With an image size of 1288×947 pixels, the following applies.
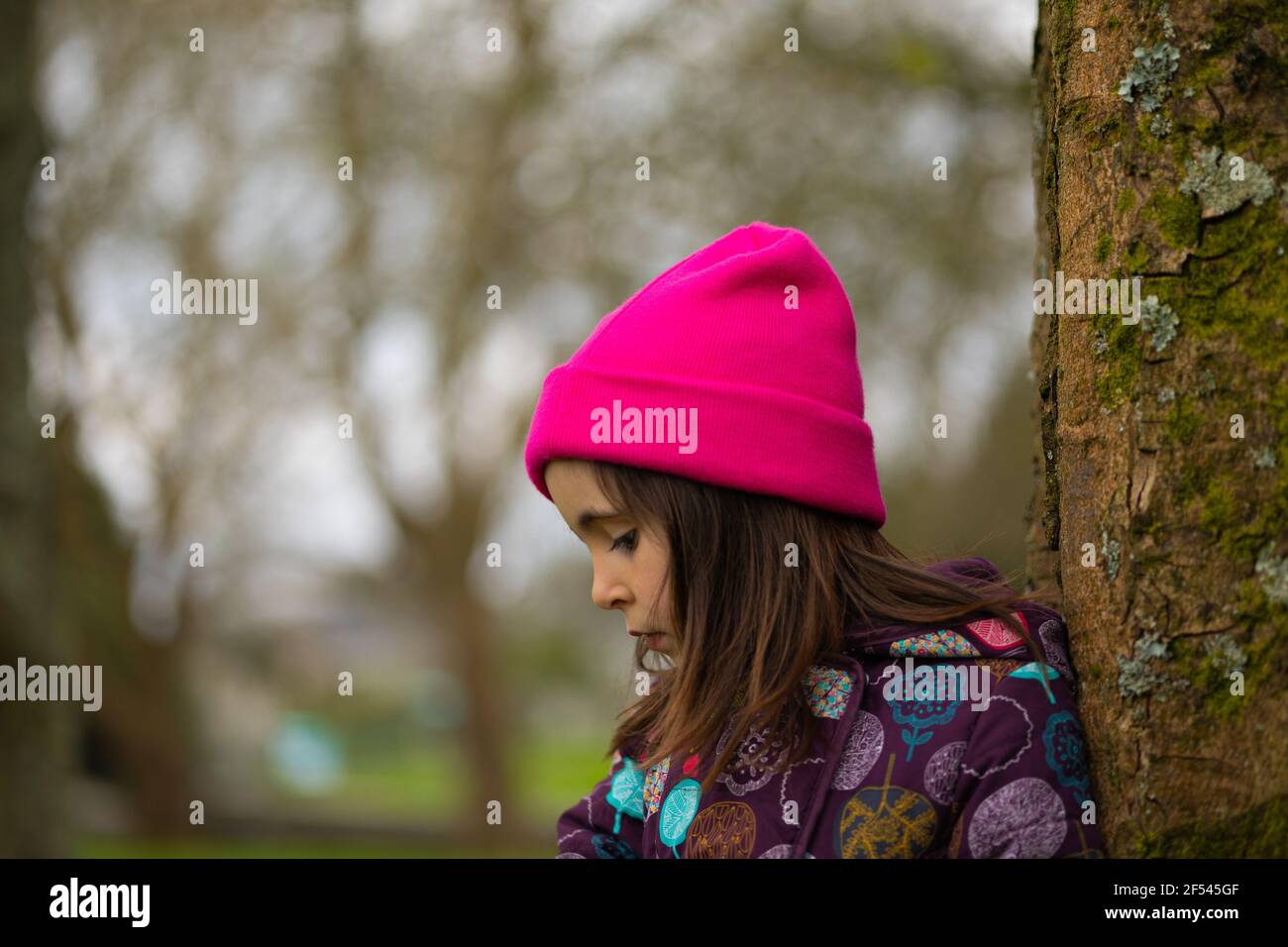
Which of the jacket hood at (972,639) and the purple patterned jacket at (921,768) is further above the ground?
the jacket hood at (972,639)

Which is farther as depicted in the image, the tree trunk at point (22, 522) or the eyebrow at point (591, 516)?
the tree trunk at point (22, 522)

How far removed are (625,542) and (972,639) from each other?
544mm

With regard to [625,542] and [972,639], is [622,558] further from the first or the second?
[972,639]

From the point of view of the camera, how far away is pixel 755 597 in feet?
5.95

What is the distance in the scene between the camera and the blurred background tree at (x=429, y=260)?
724 cm

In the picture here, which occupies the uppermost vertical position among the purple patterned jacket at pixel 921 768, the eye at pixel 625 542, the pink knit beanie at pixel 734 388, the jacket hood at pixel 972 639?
the pink knit beanie at pixel 734 388

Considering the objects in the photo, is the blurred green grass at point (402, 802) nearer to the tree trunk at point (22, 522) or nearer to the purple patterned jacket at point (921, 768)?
the tree trunk at point (22, 522)

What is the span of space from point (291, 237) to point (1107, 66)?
8.09 metres

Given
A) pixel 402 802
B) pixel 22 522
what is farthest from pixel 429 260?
pixel 402 802

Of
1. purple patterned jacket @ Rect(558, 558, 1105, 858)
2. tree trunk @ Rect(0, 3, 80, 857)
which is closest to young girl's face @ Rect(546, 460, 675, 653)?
purple patterned jacket @ Rect(558, 558, 1105, 858)

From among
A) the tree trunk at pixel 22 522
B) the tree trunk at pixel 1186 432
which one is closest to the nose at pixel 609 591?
the tree trunk at pixel 1186 432

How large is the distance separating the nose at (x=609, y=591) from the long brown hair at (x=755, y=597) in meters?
0.08
